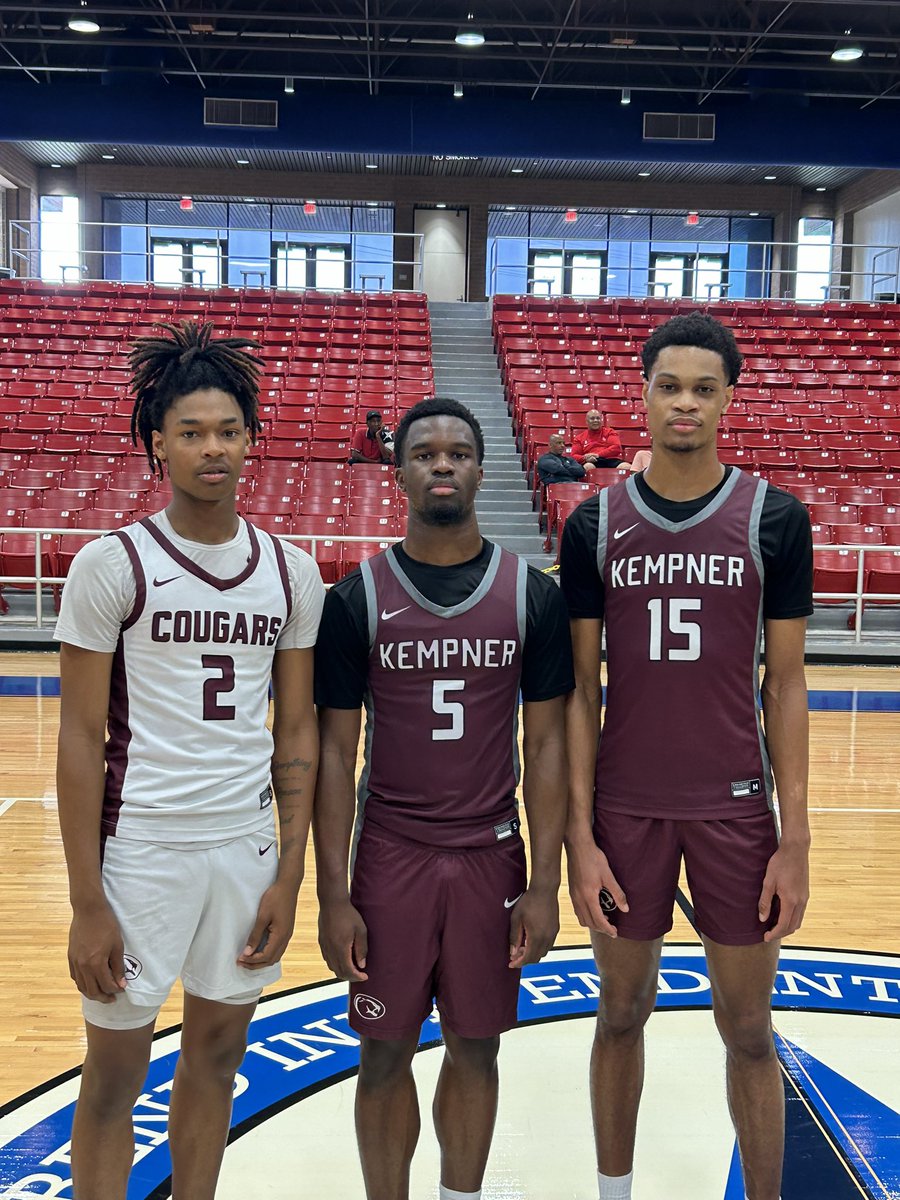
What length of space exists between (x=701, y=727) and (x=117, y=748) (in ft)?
3.31

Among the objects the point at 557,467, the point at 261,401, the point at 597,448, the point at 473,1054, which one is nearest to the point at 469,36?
the point at 261,401

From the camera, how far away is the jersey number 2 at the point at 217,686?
1772mm

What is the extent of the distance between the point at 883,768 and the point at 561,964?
2.90 meters

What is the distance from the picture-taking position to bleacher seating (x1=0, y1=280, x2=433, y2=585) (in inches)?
355

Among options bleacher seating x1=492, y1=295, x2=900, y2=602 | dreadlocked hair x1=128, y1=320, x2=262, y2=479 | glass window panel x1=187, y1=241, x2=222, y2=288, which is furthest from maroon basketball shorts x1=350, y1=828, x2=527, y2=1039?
glass window panel x1=187, y1=241, x2=222, y2=288

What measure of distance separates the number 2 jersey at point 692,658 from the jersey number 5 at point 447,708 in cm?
32

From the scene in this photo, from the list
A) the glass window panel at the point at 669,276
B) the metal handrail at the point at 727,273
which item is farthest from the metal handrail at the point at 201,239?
the glass window panel at the point at 669,276

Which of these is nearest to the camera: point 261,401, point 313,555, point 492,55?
point 313,555

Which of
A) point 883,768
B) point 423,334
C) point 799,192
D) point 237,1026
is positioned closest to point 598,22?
point 423,334

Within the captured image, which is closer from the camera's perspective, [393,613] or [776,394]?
[393,613]

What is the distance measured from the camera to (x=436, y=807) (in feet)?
6.18

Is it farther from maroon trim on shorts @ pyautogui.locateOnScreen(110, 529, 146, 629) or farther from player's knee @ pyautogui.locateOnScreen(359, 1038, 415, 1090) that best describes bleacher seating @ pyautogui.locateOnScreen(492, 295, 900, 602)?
maroon trim on shorts @ pyautogui.locateOnScreen(110, 529, 146, 629)

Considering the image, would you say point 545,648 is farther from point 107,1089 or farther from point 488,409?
point 488,409

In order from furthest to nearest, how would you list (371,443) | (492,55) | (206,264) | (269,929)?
(206,264), (492,55), (371,443), (269,929)
